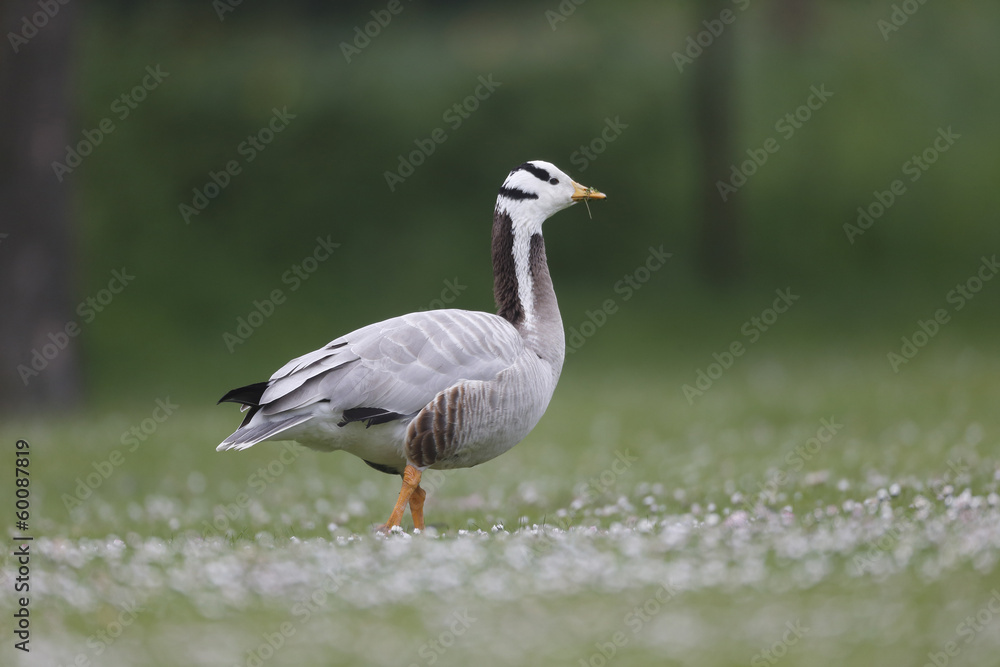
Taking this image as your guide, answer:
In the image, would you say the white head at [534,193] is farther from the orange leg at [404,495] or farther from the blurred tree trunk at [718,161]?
the blurred tree trunk at [718,161]

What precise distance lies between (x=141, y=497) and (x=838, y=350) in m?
13.6

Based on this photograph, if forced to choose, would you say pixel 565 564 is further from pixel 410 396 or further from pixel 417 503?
pixel 417 503

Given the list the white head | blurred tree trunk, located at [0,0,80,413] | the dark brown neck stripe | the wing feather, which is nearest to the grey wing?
the wing feather

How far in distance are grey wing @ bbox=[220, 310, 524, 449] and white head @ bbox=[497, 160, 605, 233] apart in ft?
3.74

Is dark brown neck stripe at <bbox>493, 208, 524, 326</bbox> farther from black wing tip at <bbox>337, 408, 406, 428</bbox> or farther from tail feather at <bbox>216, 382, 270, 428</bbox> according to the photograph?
tail feather at <bbox>216, 382, 270, 428</bbox>

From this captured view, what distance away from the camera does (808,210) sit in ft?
87.4

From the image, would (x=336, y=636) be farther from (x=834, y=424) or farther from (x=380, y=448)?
(x=834, y=424)

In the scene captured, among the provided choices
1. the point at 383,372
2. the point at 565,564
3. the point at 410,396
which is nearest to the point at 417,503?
the point at 410,396

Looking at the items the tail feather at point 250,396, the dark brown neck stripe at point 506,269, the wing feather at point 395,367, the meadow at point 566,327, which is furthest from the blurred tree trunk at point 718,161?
the tail feather at point 250,396

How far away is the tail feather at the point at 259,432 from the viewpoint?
7.80 meters

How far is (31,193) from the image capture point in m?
18.0

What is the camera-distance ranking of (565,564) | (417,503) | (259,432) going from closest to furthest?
(565,564) < (259,432) < (417,503)

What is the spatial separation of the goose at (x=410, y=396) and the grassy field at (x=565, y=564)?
657mm

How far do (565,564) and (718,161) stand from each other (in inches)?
783
